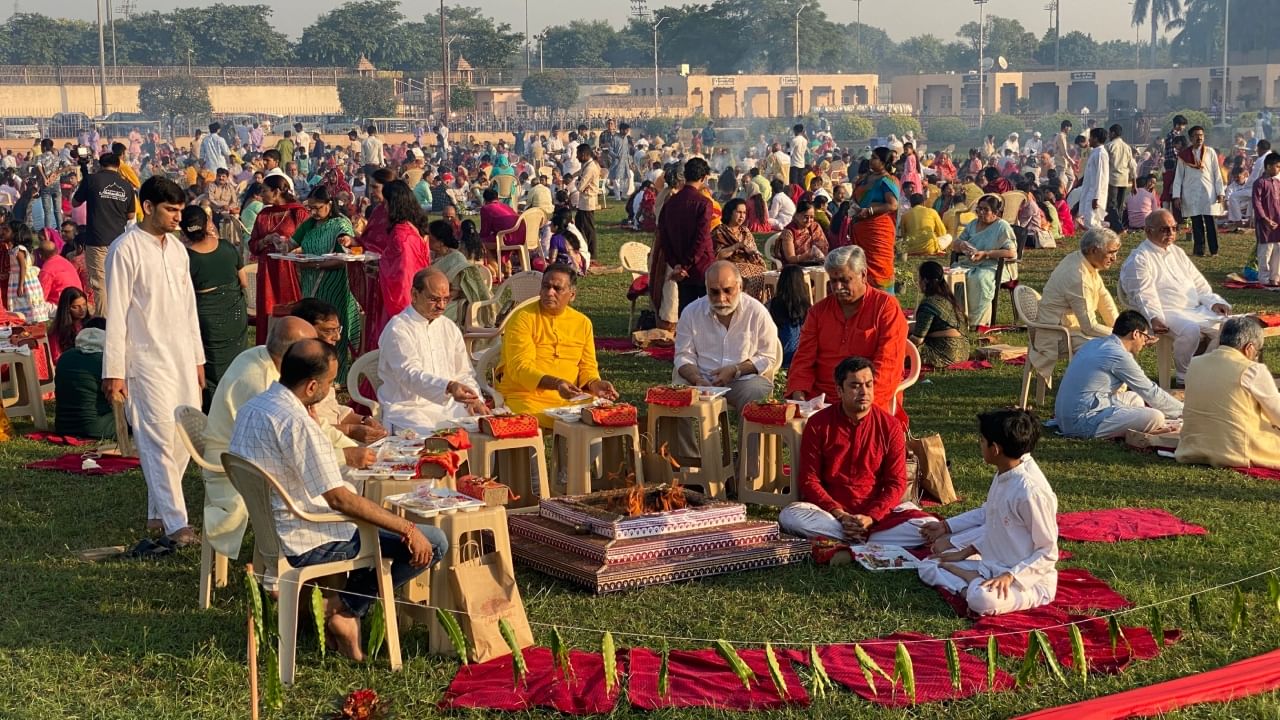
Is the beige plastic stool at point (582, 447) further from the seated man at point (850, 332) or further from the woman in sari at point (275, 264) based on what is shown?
the woman in sari at point (275, 264)

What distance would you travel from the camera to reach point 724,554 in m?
6.10

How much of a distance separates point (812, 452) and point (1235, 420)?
2597 millimetres

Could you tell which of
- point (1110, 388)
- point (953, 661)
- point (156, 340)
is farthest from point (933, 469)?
point (156, 340)

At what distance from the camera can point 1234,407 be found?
304 inches

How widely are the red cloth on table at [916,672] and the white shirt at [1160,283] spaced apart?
195 inches

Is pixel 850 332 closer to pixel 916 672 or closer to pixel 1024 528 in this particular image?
pixel 1024 528

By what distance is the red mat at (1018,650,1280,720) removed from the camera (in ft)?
15.1

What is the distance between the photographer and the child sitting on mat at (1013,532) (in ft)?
18.2

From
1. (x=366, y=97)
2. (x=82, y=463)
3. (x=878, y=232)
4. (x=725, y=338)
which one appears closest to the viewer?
(x=725, y=338)

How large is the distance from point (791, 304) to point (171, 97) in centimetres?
6189

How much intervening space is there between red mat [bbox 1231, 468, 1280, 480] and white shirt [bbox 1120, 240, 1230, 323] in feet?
6.43

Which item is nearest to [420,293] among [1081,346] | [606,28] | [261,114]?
[1081,346]

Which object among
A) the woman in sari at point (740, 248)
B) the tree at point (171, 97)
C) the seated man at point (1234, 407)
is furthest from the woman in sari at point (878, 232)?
the tree at point (171, 97)

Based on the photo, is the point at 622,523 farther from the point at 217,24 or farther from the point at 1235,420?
the point at 217,24
